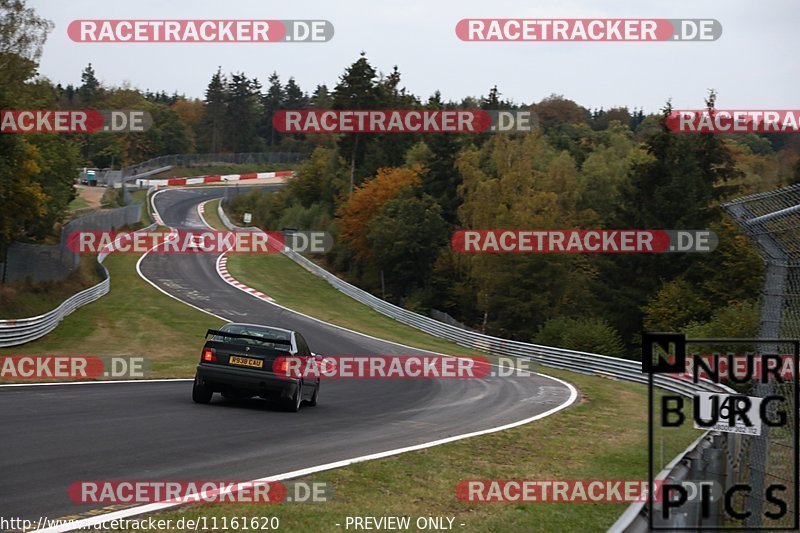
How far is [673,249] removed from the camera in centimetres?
4947

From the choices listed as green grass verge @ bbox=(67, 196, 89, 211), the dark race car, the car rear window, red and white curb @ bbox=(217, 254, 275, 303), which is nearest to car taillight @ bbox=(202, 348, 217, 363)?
the dark race car

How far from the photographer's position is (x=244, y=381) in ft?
45.8

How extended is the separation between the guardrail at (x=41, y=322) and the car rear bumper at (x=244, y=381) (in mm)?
12599

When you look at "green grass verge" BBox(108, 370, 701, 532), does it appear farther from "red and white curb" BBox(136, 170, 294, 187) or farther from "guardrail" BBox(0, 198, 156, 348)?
"red and white curb" BBox(136, 170, 294, 187)

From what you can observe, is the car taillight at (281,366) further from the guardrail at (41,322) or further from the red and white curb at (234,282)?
the red and white curb at (234,282)

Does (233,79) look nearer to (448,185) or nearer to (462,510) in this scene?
(448,185)

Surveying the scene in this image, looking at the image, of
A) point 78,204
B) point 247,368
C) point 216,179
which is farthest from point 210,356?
point 216,179

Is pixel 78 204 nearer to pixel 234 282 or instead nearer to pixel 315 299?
pixel 234 282

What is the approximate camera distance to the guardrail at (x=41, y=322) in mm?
24781

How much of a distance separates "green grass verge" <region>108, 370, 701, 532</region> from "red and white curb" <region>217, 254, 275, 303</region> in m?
30.9

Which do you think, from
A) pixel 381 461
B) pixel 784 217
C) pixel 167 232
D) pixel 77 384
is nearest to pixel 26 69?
pixel 167 232

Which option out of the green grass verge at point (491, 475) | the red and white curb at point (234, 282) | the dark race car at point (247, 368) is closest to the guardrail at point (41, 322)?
the red and white curb at point (234, 282)

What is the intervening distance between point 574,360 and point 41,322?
726 inches

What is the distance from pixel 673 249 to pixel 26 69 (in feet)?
112
